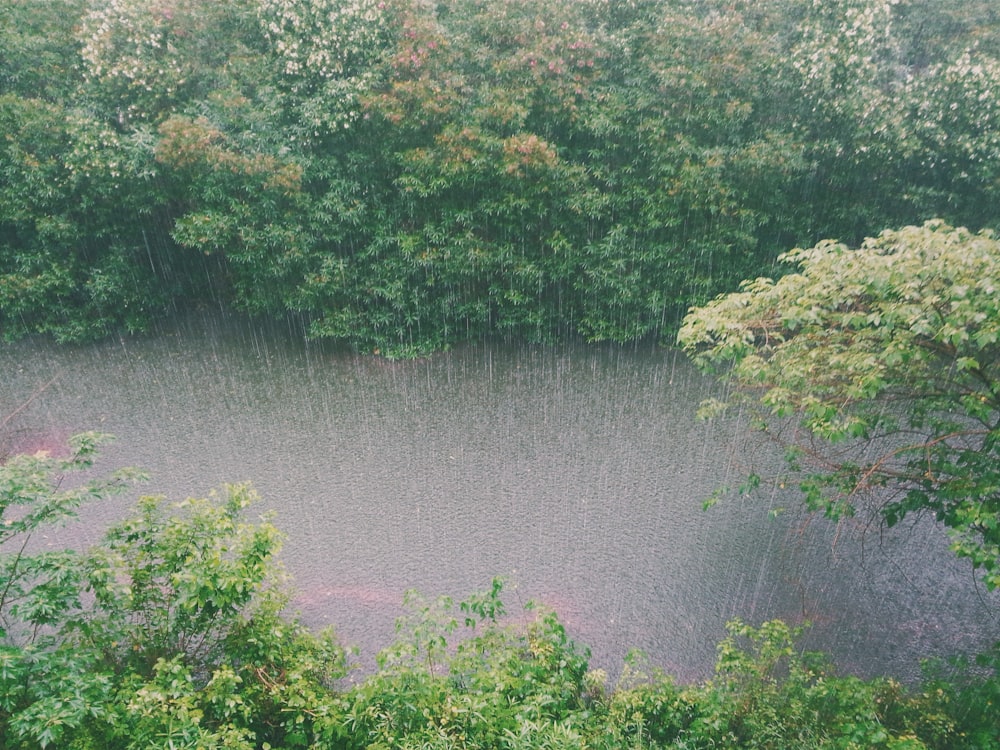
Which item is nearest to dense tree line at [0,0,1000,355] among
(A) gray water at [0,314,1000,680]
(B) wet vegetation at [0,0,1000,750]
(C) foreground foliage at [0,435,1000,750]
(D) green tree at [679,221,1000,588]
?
(B) wet vegetation at [0,0,1000,750]

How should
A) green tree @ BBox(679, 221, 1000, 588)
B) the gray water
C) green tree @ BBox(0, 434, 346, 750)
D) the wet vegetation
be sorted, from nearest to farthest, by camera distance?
green tree @ BBox(0, 434, 346, 750), green tree @ BBox(679, 221, 1000, 588), the gray water, the wet vegetation

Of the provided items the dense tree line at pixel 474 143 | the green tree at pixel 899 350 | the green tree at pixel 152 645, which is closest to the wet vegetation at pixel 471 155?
the dense tree line at pixel 474 143

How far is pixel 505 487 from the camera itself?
330 inches

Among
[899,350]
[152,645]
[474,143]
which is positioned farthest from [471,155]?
[152,645]

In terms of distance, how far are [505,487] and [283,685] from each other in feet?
14.5

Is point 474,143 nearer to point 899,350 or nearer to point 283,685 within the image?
point 899,350

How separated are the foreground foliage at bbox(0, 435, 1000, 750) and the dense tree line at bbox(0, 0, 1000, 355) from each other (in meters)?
7.02

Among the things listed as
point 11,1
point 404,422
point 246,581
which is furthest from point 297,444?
point 11,1

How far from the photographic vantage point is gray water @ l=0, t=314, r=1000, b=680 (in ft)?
21.5

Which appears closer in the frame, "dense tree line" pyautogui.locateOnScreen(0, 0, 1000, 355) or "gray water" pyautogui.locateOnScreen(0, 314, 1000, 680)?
"gray water" pyautogui.locateOnScreen(0, 314, 1000, 680)

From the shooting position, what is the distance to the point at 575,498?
8188 millimetres

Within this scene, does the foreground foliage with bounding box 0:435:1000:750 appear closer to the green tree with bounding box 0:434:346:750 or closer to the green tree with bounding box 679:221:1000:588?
the green tree with bounding box 0:434:346:750

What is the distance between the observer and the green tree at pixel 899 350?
437 centimetres

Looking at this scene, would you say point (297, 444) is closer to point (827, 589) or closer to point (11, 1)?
point (827, 589)
